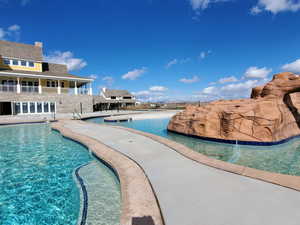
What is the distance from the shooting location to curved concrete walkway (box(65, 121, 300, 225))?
2.77m

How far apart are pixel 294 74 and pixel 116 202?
13.6 metres

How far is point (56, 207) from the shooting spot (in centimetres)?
389

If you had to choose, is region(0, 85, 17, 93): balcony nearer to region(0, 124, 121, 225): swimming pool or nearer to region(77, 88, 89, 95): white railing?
region(77, 88, 89, 95): white railing

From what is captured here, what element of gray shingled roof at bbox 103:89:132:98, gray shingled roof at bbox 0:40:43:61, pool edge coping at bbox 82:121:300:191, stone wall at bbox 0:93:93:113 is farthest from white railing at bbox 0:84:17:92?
gray shingled roof at bbox 103:89:132:98

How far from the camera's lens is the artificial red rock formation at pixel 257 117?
970 cm

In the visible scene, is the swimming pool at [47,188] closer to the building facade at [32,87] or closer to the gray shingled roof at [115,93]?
the building facade at [32,87]

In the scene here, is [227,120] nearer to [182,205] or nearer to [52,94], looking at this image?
[182,205]

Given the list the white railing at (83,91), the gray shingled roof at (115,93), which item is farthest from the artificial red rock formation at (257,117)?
the gray shingled roof at (115,93)

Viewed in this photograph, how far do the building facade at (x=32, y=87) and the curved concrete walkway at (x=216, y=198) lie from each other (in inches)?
985

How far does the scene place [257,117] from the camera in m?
9.85

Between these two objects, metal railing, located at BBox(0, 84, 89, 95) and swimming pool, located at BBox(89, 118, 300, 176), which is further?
metal railing, located at BBox(0, 84, 89, 95)

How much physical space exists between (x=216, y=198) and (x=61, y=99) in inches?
1075

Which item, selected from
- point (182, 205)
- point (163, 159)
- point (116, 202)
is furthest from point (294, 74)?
point (116, 202)

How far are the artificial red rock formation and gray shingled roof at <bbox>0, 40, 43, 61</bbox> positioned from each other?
27.2 metres
